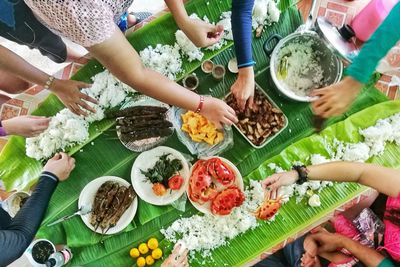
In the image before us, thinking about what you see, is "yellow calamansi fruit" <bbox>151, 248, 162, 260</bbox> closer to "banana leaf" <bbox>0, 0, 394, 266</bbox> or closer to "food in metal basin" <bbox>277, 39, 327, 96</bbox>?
"banana leaf" <bbox>0, 0, 394, 266</bbox>

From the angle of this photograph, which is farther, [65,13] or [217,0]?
[217,0]

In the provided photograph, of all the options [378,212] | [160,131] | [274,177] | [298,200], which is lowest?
[378,212]

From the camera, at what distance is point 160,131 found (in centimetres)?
234

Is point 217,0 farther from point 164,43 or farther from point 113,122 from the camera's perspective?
point 113,122

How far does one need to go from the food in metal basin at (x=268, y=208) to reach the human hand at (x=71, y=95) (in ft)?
3.48

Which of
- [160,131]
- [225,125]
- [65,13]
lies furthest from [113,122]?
[65,13]

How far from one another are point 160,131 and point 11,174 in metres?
0.91

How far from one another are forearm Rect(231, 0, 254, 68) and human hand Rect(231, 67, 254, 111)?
0.04 m

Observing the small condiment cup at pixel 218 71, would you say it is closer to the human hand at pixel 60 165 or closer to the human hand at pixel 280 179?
the human hand at pixel 280 179

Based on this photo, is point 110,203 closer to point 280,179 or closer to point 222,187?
point 222,187

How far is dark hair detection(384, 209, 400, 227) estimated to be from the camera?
87.2 inches

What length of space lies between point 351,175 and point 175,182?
925mm

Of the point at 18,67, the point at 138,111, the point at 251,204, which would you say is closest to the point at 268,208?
the point at 251,204

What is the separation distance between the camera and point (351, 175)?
219 cm
